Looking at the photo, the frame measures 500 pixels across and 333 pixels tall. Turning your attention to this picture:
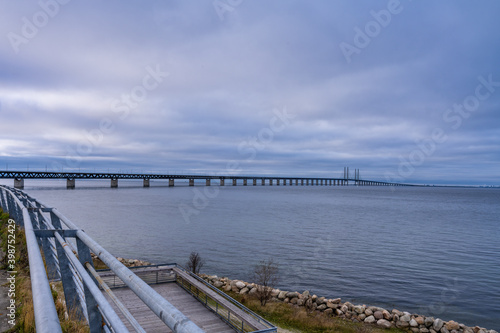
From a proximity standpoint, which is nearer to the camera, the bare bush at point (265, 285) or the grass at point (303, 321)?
the grass at point (303, 321)

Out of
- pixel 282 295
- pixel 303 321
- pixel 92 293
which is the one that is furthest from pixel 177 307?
pixel 92 293

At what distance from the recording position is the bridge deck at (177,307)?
12023 millimetres

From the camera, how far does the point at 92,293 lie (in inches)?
115

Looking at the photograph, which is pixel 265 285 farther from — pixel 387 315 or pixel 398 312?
pixel 398 312

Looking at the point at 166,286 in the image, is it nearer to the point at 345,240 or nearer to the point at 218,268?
the point at 218,268

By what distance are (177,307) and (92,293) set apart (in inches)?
477

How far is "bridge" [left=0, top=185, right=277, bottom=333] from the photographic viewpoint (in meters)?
2.14

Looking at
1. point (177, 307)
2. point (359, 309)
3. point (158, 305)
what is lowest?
Result: point (359, 309)

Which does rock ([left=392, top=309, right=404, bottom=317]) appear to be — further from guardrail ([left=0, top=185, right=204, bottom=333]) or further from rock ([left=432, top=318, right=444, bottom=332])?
guardrail ([left=0, top=185, right=204, bottom=333])

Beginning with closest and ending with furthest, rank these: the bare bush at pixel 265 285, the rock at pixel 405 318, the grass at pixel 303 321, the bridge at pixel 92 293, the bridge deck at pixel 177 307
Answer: the bridge at pixel 92 293, the bridge deck at pixel 177 307, the grass at pixel 303 321, the rock at pixel 405 318, the bare bush at pixel 265 285

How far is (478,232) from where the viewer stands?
51.8 metres

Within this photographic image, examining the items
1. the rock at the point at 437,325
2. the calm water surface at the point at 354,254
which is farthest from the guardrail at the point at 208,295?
the calm water surface at the point at 354,254

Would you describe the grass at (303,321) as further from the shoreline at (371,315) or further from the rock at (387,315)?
the rock at (387,315)

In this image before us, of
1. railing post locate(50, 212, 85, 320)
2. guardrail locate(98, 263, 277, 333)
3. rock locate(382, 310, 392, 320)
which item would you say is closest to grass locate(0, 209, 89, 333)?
railing post locate(50, 212, 85, 320)
